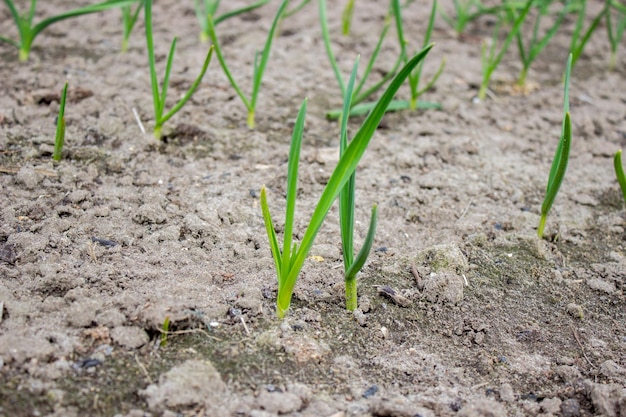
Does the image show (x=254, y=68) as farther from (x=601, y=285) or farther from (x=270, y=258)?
(x=601, y=285)

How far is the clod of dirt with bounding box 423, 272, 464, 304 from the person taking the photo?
5.28 ft

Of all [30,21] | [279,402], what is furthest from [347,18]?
[279,402]

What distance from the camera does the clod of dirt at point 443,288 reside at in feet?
5.28

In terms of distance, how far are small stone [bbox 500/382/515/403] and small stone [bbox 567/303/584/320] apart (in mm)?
342

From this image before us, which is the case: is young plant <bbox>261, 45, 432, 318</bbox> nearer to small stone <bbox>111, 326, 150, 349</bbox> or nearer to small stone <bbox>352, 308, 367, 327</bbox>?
small stone <bbox>352, 308, 367, 327</bbox>

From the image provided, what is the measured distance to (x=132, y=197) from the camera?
1834 millimetres

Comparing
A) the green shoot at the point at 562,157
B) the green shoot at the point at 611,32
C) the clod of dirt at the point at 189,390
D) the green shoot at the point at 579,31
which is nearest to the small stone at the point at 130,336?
the clod of dirt at the point at 189,390

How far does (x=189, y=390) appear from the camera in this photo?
1.25 metres

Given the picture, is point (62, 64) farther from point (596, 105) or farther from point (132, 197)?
point (596, 105)

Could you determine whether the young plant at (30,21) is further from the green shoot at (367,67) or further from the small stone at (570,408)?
the small stone at (570,408)

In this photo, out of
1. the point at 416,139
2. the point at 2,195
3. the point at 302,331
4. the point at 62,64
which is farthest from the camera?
the point at 62,64

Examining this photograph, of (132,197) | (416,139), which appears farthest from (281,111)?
(132,197)

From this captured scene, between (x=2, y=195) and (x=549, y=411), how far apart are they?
56.8 inches

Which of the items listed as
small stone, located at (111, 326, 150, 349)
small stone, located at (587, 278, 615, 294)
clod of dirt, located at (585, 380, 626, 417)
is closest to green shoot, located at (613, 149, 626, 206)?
small stone, located at (587, 278, 615, 294)
